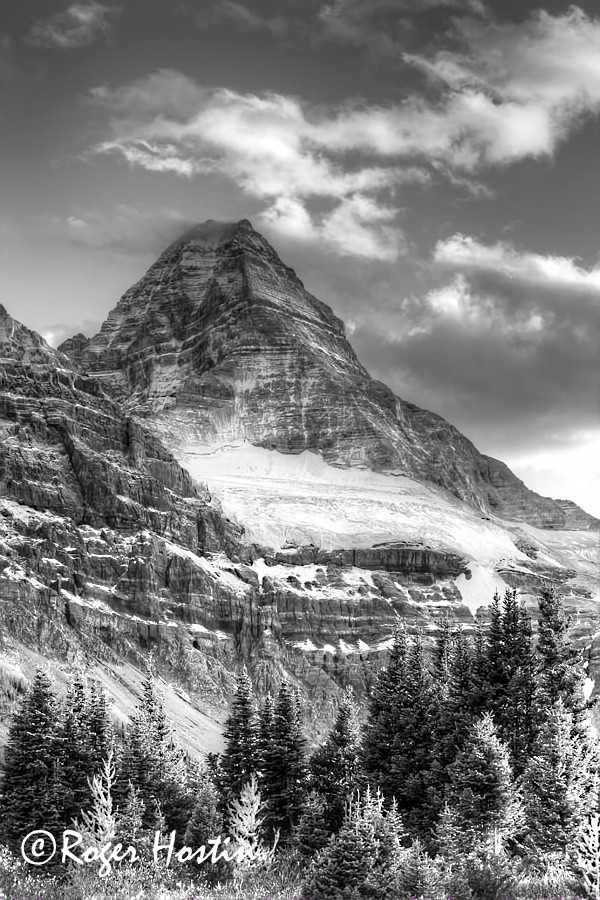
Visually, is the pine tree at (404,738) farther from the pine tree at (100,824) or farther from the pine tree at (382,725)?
the pine tree at (100,824)

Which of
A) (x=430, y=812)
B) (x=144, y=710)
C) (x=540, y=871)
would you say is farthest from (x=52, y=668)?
(x=540, y=871)

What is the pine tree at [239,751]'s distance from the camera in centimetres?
7381

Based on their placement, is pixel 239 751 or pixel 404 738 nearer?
pixel 404 738

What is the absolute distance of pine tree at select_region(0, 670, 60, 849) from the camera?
68.1m

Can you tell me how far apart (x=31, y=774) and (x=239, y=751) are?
540 inches

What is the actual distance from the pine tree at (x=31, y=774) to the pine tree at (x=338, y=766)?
16.4 meters

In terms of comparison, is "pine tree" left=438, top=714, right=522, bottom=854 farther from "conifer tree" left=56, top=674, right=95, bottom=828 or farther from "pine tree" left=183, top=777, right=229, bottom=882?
"conifer tree" left=56, top=674, right=95, bottom=828

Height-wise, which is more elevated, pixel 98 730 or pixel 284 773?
pixel 98 730

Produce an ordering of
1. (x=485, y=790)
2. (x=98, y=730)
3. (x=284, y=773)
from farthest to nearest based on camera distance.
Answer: (x=98, y=730), (x=284, y=773), (x=485, y=790)

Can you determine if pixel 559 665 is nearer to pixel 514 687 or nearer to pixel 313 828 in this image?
pixel 514 687

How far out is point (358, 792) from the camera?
59.8 metres

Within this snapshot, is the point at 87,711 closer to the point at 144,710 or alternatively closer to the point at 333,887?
the point at 144,710

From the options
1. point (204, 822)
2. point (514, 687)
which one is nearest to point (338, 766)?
point (204, 822)

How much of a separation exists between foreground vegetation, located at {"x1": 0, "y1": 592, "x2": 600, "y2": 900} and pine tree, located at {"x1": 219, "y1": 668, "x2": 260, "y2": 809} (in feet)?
0.47
